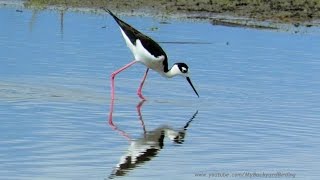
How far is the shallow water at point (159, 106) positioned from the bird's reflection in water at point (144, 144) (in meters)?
0.01

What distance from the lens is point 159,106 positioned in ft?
39.8

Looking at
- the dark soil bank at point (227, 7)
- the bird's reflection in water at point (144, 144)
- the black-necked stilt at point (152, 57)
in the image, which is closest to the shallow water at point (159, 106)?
the bird's reflection in water at point (144, 144)

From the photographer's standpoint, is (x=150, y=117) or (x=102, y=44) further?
(x=102, y=44)

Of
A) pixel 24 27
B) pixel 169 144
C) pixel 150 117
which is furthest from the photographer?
pixel 24 27

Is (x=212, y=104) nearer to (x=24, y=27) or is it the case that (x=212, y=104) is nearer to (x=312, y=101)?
(x=312, y=101)

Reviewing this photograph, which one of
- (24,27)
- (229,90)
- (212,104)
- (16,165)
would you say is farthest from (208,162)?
(24,27)

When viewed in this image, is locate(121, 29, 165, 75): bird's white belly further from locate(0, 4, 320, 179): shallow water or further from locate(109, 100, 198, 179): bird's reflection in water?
locate(109, 100, 198, 179): bird's reflection in water

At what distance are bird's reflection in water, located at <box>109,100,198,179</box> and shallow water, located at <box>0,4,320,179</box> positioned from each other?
1cm

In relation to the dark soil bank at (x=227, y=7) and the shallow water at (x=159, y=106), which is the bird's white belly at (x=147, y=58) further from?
the dark soil bank at (x=227, y=7)

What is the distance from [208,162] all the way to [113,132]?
1519 millimetres

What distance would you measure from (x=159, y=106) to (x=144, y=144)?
88.4 inches

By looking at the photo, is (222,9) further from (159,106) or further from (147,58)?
(159,106)

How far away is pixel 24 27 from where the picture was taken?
1816cm

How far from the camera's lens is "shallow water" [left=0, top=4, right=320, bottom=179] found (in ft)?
29.3
